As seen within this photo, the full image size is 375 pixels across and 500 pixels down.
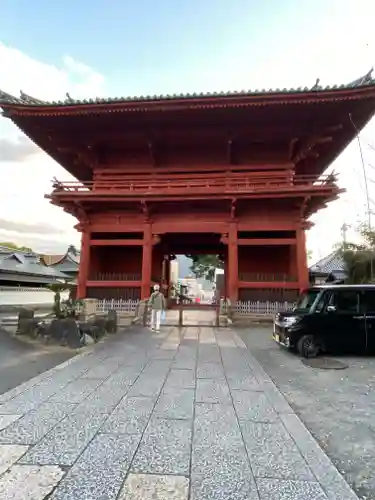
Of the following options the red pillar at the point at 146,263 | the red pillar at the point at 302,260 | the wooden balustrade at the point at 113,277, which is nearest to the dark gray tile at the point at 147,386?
the red pillar at the point at 146,263

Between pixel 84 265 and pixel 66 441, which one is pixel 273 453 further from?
pixel 84 265

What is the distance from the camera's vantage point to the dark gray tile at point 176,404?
12.1 feet

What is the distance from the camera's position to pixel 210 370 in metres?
5.77

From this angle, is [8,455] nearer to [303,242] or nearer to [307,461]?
[307,461]

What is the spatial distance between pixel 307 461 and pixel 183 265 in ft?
204

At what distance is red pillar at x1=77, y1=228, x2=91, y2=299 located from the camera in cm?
1367

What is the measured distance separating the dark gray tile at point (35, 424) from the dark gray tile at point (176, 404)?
3.63 ft

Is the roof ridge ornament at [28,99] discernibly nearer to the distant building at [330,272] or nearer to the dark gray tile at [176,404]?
the dark gray tile at [176,404]

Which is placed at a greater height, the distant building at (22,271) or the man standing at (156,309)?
the distant building at (22,271)

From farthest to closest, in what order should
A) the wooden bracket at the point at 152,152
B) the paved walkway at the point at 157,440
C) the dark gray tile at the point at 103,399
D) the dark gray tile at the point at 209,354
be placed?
the wooden bracket at the point at 152,152, the dark gray tile at the point at 209,354, the dark gray tile at the point at 103,399, the paved walkway at the point at 157,440

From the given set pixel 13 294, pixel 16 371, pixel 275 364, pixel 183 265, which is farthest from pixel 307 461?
pixel 183 265

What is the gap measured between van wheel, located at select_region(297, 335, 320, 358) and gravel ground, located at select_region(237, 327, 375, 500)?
214mm

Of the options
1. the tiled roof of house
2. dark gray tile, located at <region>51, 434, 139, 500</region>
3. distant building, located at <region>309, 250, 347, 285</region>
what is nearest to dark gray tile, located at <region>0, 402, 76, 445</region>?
dark gray tile, located at <region>51, 434, 139, 500</region>

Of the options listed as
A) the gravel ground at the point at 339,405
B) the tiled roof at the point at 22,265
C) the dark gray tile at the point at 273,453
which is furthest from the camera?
the tiled roof at the point at 22,265
